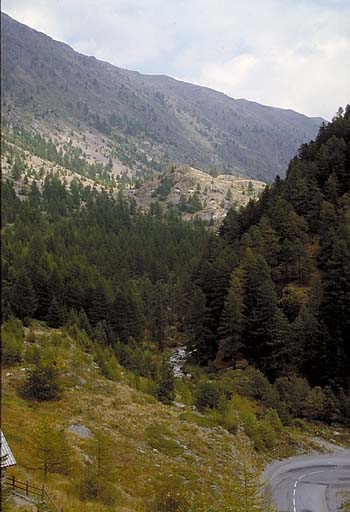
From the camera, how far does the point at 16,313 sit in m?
69.1

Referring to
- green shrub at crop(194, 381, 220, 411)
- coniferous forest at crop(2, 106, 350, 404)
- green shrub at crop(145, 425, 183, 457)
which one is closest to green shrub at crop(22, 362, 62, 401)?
green shrub at crop(145, 425, 183, 457)

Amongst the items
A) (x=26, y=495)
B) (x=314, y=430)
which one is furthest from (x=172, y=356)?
(x=26, y=495)

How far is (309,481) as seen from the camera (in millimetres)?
37875

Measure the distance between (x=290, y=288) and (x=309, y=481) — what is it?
3651 cm

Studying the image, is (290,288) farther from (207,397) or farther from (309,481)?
(309,481)

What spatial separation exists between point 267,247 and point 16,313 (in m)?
42.6

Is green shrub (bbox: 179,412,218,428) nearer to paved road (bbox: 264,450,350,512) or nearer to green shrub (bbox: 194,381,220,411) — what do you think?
green shrub (bbox: 194,381,220,411)

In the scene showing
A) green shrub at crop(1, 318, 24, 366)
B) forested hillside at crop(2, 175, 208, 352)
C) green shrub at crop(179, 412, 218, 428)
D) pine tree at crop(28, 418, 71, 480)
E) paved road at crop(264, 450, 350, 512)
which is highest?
forested hillside at crop(2, 175, 208, 352)

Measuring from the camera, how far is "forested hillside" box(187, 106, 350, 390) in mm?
60219

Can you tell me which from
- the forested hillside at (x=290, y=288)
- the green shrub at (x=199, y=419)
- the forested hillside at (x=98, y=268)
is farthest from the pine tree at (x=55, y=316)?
the green shrub at (x=199, y=419)

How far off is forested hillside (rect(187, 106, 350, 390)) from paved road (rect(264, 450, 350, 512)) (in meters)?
16.3

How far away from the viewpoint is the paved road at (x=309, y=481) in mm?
33438

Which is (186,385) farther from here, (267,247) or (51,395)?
(267,247)

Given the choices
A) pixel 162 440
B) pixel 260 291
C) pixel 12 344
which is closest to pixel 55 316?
pixel 12 344
